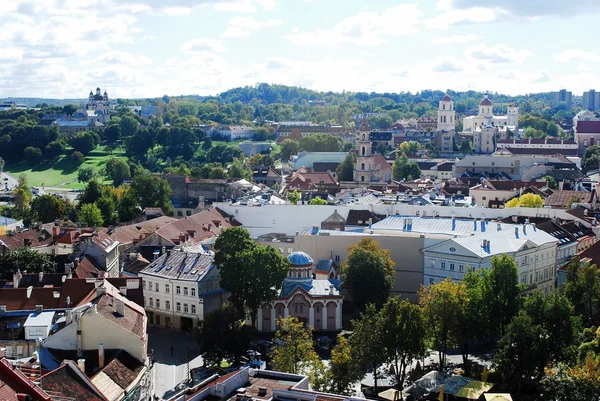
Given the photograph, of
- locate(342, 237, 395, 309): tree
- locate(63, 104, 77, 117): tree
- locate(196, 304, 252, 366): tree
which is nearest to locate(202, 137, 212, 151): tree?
locate(63, 104, 77, 117): tree

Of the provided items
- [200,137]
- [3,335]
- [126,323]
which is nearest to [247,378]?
[126,323]

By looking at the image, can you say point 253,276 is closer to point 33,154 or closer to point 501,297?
point 501,297

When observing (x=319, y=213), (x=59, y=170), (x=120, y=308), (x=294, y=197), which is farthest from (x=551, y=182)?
(x=59, y=170)

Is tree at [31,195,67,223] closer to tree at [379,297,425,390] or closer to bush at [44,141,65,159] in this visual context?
tree at [379,297,425,390]

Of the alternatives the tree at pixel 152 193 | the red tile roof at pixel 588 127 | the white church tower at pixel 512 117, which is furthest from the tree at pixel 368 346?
the white church tower at pixel 512 117

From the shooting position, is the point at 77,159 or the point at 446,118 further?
the point at 446,118
